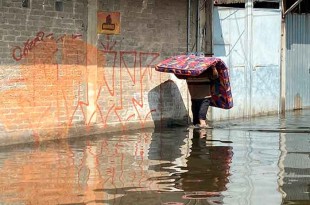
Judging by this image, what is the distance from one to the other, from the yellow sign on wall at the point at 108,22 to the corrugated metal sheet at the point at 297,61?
6832mm

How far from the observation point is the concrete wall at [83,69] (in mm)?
11555

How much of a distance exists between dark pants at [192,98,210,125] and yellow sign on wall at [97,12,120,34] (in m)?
2.47

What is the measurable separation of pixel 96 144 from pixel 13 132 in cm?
155

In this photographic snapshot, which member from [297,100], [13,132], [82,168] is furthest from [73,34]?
[297,100]

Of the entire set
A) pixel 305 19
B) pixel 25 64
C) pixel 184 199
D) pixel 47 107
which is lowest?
pixel 184 199

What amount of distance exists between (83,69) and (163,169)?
4.79 m

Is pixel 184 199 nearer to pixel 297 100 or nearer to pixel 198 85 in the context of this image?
pixel 198 85

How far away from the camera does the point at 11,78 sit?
1148cm

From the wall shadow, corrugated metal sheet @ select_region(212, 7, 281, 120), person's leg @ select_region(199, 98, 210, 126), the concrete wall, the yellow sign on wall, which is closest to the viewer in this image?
the concrete wall

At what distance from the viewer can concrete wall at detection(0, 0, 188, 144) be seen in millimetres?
11555

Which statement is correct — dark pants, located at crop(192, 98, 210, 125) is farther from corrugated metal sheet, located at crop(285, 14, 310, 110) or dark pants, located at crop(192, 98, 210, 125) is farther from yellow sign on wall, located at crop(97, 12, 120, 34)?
corrugated metal sheet, located at crop(285, 14, 310, 110)

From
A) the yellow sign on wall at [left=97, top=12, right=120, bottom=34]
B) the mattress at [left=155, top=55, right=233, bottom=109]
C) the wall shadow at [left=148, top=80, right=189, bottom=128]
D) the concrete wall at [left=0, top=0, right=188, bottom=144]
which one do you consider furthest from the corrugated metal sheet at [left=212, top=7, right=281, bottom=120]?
the yellow sign on wall at [left=97, top=12, right=120, bottom=34]

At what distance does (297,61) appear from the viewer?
18969 millimetres

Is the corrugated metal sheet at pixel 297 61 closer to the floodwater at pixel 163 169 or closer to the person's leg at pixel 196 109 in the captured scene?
the person's leg at pixel 196 109
